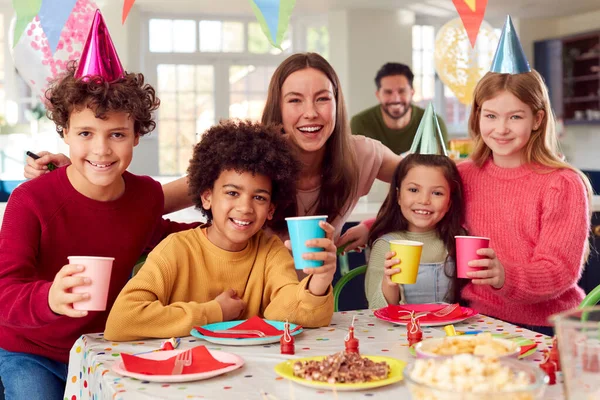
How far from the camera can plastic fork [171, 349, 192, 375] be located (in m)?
1.36

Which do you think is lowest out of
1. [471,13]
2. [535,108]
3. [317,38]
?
[535,108]

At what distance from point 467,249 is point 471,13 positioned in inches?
35.3

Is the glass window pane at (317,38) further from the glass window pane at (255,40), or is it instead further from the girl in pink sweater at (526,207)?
the girl in pink sweater at (526,207)

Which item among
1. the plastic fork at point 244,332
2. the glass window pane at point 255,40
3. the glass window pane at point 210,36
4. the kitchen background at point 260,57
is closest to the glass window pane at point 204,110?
the kitchen background at point 260,57

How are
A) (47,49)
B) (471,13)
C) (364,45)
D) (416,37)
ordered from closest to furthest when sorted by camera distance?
(471,13), (47,49), (364,45), (416,37)

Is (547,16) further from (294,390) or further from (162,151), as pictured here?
(294,390)

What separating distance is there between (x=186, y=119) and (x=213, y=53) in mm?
1004

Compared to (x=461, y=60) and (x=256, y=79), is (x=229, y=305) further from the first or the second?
(x=256, y=79)

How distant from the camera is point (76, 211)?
200 centimetres

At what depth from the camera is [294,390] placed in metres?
1.29

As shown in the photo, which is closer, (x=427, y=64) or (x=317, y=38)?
(x=427, y=64)

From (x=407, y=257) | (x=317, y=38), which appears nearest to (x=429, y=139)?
(x=407, y=257)

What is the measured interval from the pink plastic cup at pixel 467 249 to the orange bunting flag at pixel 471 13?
0.78 metres

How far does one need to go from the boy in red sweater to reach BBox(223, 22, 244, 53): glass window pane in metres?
8.67
